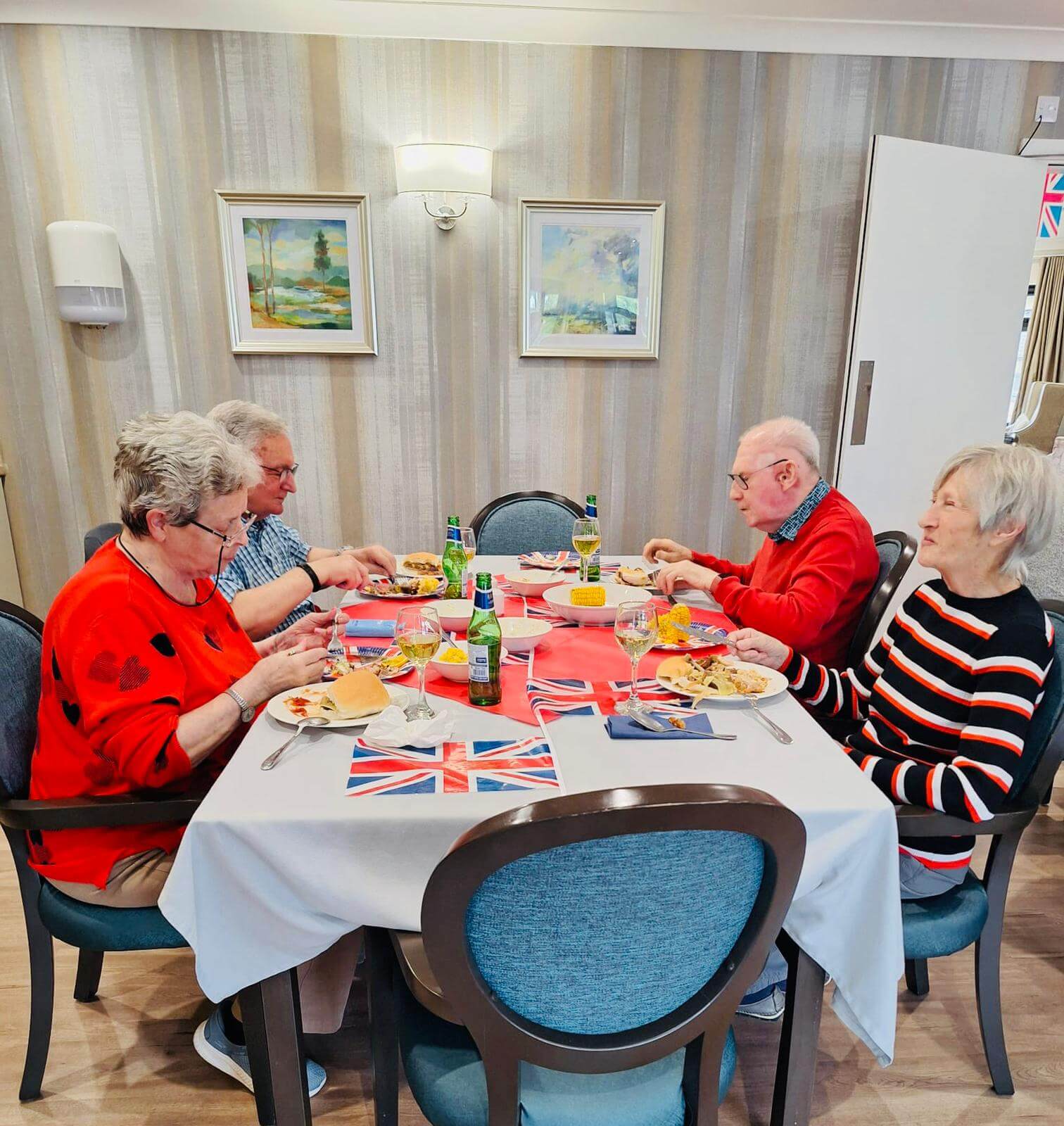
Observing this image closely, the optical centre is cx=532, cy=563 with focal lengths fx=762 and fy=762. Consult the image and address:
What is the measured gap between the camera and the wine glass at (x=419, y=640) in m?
1.31

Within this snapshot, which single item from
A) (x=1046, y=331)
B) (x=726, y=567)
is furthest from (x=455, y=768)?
(x=1046, y=331)

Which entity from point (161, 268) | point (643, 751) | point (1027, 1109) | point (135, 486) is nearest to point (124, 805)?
point (135, 486)

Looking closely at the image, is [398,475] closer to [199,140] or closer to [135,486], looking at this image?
[199,140]

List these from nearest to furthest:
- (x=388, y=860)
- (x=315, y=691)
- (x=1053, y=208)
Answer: (x=388, y=860) → (x=315, y=691) → (x=1053, y=208)

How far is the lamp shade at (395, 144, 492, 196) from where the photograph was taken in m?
3.06

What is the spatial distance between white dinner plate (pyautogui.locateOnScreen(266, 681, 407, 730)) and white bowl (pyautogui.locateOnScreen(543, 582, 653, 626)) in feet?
1.81

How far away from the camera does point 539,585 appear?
2.10 m

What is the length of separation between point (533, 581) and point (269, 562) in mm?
757

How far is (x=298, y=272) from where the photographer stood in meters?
3.29

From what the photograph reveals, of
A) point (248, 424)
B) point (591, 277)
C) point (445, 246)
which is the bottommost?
point (248, 424)

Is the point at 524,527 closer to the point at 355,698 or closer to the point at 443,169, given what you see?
the point at 443,169

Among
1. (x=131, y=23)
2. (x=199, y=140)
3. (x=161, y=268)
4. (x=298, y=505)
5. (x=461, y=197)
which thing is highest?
(x=131, y=23)

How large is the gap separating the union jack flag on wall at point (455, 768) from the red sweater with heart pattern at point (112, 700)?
1.08 ft

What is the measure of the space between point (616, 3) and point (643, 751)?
3.09 m
